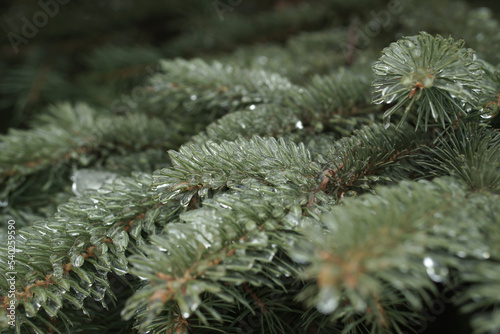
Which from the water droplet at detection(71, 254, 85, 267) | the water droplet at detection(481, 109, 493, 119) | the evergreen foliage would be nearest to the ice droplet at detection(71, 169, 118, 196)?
the evergreen foliage

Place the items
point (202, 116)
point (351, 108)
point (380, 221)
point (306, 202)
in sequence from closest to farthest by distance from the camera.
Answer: point (380, 221)
point (306, 202)
point (351, 108)
point (202, 116)

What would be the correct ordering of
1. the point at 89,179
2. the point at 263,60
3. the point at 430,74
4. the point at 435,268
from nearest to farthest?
the point at 435,268
the point at 430,74
the point at 89,179
the point at 263,60

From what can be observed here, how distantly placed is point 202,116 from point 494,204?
48 cm

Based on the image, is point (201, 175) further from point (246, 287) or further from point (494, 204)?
point (494, 204)

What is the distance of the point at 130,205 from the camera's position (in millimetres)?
437

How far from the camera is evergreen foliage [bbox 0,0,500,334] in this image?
28cm

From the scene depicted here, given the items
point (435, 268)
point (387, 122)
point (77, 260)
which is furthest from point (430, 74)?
point (77, 260)

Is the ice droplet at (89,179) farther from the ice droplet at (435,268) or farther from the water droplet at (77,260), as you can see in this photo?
the ice droplet at (435,268)

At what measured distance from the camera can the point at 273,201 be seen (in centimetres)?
37

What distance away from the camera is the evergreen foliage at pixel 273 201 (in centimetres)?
28

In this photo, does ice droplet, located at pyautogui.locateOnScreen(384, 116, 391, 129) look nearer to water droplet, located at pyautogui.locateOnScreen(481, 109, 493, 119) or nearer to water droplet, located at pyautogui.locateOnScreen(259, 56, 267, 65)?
water droplet, located at pyautogui.locateOnScreen(481, 109, 493, 119)

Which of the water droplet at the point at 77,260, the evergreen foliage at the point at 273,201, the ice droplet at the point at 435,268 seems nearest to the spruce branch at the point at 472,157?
the evergreen foliage at the point at 273,201

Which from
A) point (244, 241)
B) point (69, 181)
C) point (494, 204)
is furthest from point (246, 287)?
point (69, 181)

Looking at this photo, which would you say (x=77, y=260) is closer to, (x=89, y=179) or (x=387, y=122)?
(x=89, y=179)
